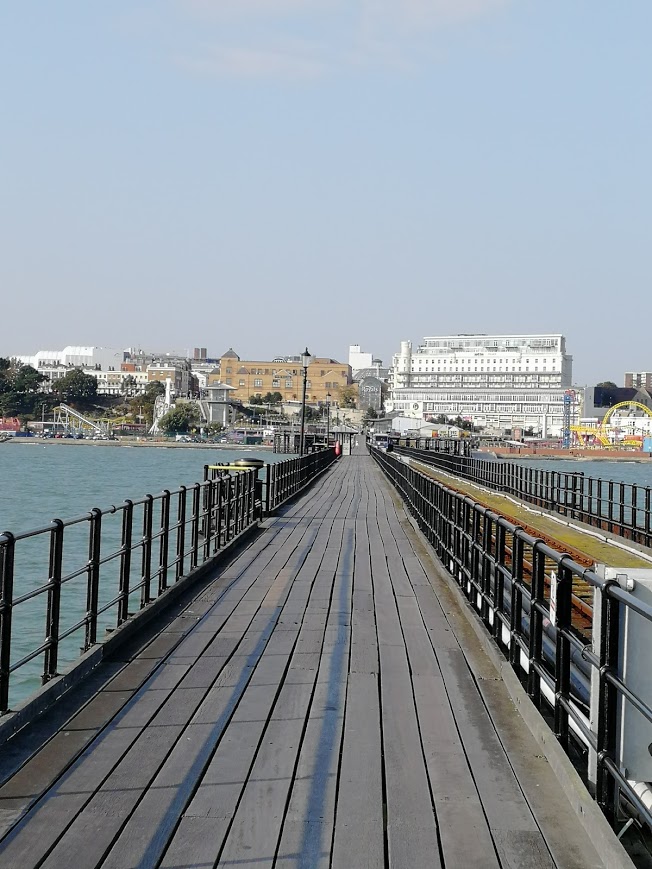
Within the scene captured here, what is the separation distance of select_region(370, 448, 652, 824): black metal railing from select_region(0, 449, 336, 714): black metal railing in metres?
2.85

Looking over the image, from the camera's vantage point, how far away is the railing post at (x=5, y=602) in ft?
17.8

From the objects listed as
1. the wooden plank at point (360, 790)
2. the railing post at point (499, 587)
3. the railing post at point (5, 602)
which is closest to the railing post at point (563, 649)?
the wooden plank at point (360, 790)

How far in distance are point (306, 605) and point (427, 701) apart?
356 centimetres

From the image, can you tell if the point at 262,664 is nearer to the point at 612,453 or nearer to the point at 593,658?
the point at 593,658

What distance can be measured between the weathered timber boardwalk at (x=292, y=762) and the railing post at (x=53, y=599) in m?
0.32

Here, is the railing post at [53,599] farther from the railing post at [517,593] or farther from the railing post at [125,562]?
the railing post at [517,593]

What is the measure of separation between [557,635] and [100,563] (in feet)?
11.6

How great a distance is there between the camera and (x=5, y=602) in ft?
17.9

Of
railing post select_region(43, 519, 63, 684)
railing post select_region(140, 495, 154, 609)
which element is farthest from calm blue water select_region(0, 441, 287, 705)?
railing post select_region(140, 495, 154, 609)

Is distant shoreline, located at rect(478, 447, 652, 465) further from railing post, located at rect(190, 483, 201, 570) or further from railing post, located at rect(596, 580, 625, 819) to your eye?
railing post, located at rect(596, 580, 625, 819)

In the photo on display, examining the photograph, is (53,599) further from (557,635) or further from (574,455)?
(574,455)

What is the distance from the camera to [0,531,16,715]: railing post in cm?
543

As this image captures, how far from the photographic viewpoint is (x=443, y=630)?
8.70 meters

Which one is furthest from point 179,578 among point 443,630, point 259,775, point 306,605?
point 259,775
